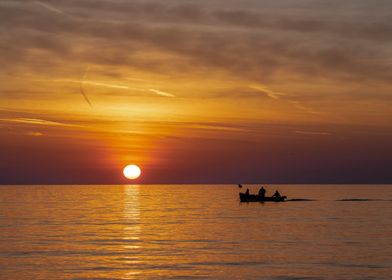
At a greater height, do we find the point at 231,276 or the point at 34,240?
the point at 34,240

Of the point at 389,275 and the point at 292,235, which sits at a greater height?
the point at 292,235

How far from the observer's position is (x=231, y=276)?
43688 millimetres

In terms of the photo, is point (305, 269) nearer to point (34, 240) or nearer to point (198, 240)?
point (198, 240)

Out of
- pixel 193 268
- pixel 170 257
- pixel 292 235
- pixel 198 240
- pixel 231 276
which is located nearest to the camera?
pixel 231 276

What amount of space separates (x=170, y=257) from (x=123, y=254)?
4.65m

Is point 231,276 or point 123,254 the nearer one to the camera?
point 231,276

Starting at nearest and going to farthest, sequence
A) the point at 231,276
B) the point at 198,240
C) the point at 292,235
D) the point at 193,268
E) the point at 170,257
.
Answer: the point at 231,276 < the point at 193,268 < the point at 170,257 < the point at 198,240 < the point at 292,235

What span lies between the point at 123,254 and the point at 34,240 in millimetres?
15412

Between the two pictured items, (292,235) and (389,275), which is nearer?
(389,275)

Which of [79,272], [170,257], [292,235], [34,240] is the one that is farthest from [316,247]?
[34,240]

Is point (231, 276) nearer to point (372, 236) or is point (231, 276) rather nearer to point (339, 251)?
point (339, 251)

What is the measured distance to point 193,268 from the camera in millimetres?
46875

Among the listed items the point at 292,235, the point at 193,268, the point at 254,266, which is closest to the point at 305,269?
the point at 254,266

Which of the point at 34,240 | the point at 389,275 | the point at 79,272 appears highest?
the point at 34,240
